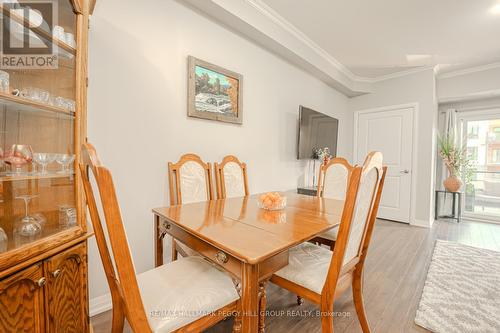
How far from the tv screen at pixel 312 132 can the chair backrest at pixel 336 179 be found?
86cm

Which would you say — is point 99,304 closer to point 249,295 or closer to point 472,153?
point 249,295

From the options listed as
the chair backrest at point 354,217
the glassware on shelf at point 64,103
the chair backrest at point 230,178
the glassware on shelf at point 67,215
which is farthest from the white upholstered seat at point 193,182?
the chair backrest at point 354,217

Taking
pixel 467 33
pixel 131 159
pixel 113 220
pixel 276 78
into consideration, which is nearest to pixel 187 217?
pixel 113 220

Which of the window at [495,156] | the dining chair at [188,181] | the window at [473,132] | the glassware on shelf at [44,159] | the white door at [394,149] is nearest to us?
the glassware on shelf at [44,159]

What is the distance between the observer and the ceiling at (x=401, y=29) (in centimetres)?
246

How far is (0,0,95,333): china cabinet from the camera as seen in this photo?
951mm

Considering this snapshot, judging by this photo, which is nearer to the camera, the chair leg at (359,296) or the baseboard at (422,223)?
the chair leg at (359,296)

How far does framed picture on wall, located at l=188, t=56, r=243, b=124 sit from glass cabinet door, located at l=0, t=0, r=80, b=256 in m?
1.04

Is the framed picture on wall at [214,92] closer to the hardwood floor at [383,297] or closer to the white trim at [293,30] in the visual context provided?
the white trim at [293,30]

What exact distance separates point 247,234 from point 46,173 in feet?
3.58

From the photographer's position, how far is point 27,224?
3.60ft

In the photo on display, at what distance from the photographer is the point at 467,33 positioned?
2.92 meters

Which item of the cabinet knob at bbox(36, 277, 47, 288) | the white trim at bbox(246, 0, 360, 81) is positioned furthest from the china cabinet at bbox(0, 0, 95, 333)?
the white trim at bbox(246, 0, 360, 81)

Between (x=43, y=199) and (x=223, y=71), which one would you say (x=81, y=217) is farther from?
(x=223, y=71)
